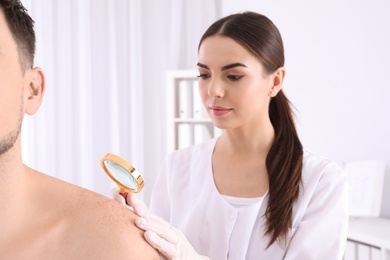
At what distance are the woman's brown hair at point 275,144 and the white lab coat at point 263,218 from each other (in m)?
0.03

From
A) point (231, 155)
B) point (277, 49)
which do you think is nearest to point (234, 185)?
point (231, 155)

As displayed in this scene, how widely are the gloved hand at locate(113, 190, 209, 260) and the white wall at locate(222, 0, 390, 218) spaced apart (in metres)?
2.14

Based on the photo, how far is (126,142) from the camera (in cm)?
409

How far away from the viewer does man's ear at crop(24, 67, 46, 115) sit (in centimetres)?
114

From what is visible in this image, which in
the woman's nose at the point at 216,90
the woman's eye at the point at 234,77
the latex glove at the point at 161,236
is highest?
the woman's eye at the point at 234,77

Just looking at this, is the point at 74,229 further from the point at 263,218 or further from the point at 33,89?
the point at 263,218

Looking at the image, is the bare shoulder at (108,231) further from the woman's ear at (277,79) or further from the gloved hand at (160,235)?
the woman's ear at (277,79)

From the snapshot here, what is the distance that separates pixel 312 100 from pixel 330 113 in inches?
5.2

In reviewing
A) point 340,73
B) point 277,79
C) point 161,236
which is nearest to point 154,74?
point 340,73

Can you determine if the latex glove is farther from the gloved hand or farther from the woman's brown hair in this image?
the woman's brown hair

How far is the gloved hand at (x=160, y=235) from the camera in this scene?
1200 millimetres

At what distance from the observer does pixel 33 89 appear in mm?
1157

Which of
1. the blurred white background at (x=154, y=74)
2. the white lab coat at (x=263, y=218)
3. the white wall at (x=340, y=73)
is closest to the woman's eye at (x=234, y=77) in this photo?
the white lab coat at (x=263, y=218)

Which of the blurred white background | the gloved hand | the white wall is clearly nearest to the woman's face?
the gloved hand
